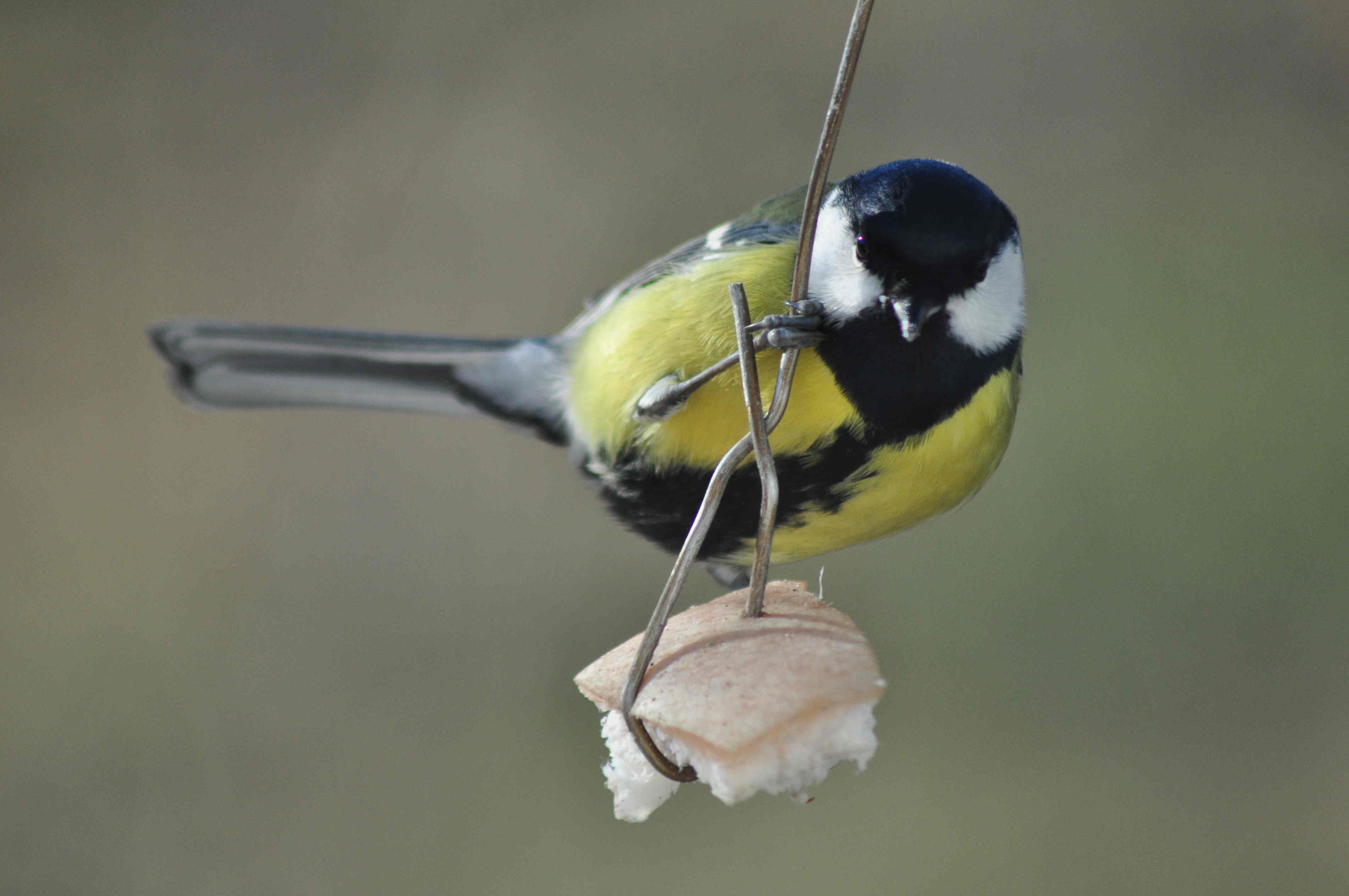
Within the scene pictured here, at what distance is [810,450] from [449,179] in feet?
6.40

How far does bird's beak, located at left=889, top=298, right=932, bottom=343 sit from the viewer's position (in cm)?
73

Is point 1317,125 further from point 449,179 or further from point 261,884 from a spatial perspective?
point 261,884

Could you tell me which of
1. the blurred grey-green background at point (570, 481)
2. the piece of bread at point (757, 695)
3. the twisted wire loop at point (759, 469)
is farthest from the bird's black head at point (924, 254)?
the blurred grey-green background at point (570, 481)

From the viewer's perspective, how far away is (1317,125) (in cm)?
236

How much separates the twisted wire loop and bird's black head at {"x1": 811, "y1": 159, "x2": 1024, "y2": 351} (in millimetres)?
105

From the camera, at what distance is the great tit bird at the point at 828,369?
29.2 inches

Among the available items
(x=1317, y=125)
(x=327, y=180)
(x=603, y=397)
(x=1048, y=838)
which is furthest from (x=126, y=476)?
(x=1317, y=125)

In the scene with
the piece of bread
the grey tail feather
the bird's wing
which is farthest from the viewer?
the grey tail feather

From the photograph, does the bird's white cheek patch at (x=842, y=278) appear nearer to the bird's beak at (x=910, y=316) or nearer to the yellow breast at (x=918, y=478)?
the bird's beak at (x=910, y=316)

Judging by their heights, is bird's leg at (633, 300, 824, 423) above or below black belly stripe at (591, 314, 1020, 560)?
above

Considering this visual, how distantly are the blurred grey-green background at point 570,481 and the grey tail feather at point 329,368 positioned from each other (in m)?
0.79

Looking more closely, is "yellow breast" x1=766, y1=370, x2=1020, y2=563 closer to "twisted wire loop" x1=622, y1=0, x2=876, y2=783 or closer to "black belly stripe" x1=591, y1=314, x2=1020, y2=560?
"black belly stripe" x1=591, y1=314, x2=1020, y2=560

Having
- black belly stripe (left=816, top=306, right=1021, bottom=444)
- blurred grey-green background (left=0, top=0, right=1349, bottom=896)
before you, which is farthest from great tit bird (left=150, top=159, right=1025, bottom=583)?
blurred grey-green background (left=0, top=0, right=1349, bottom=896)

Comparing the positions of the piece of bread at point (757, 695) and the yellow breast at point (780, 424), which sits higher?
the yellow breast at point (780, 424)
